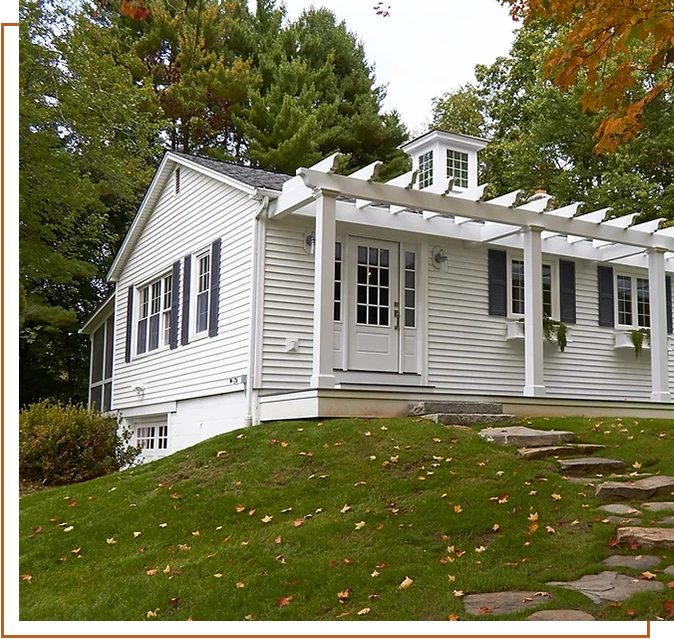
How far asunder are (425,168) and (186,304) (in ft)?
14.4

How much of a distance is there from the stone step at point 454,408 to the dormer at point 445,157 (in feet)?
13.9

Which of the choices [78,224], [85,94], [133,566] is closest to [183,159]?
[85,94]

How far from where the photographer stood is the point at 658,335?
11.7 meters

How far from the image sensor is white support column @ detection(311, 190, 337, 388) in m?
8.69

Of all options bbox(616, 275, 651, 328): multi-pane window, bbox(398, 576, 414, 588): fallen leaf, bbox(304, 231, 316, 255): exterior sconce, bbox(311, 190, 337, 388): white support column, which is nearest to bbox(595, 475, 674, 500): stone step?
bbox(398, 576, 414, 588): fallen leaf

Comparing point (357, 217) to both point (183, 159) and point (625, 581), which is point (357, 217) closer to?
point (183, 159)

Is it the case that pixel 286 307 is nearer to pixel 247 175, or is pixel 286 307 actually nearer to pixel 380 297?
pixel 380 297

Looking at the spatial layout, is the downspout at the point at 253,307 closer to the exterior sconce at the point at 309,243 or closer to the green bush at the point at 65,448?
the exterior sconce at the point at 309,243

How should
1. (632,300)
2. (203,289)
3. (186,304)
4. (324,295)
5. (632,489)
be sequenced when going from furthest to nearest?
(632,300) < (186,304) < (203,289) < (324,295) < (632,489)

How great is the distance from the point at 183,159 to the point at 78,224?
7267 mm

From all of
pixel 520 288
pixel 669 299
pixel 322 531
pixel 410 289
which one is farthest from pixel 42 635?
pixel 669 299

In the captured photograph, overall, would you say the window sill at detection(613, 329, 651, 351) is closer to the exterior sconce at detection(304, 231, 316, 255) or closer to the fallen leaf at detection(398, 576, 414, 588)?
the exterior sconce at detection(304, 231, 316, 255)

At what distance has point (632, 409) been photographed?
35.3ft

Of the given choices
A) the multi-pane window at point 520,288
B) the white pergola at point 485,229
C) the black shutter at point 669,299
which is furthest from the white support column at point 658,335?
the black shutter at point 669,299
